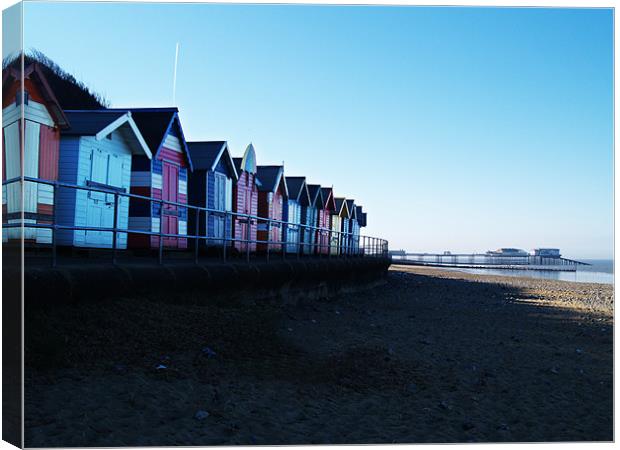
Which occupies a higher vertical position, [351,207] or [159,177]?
[351,207]

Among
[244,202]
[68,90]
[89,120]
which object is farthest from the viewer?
[68,90]

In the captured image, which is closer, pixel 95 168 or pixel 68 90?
pixel 95 168

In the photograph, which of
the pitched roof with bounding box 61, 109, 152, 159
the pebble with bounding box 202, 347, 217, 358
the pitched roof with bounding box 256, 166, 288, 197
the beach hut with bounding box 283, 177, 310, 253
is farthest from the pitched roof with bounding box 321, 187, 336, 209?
the pebble with bounding box 202, 347, 217, 358

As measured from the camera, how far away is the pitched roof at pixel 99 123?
14.1m

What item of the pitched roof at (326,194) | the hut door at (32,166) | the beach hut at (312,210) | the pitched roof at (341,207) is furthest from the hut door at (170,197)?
the pitched roof at (341,207)

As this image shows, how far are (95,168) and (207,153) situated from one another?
5868 millimetres

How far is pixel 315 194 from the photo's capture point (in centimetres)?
3278

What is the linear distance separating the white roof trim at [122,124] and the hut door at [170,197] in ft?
3.99

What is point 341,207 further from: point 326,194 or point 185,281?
point 185,281

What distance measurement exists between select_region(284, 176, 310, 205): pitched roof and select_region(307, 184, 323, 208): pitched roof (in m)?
1.36

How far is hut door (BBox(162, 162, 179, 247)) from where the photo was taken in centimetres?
1736

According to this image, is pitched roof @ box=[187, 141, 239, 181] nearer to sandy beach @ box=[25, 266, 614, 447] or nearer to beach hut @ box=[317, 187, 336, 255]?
sandy beach @ box=[25, 266, 614, 447]

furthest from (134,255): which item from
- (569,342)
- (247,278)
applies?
(569,342)

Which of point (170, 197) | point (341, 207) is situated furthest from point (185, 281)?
point (341, 207)
